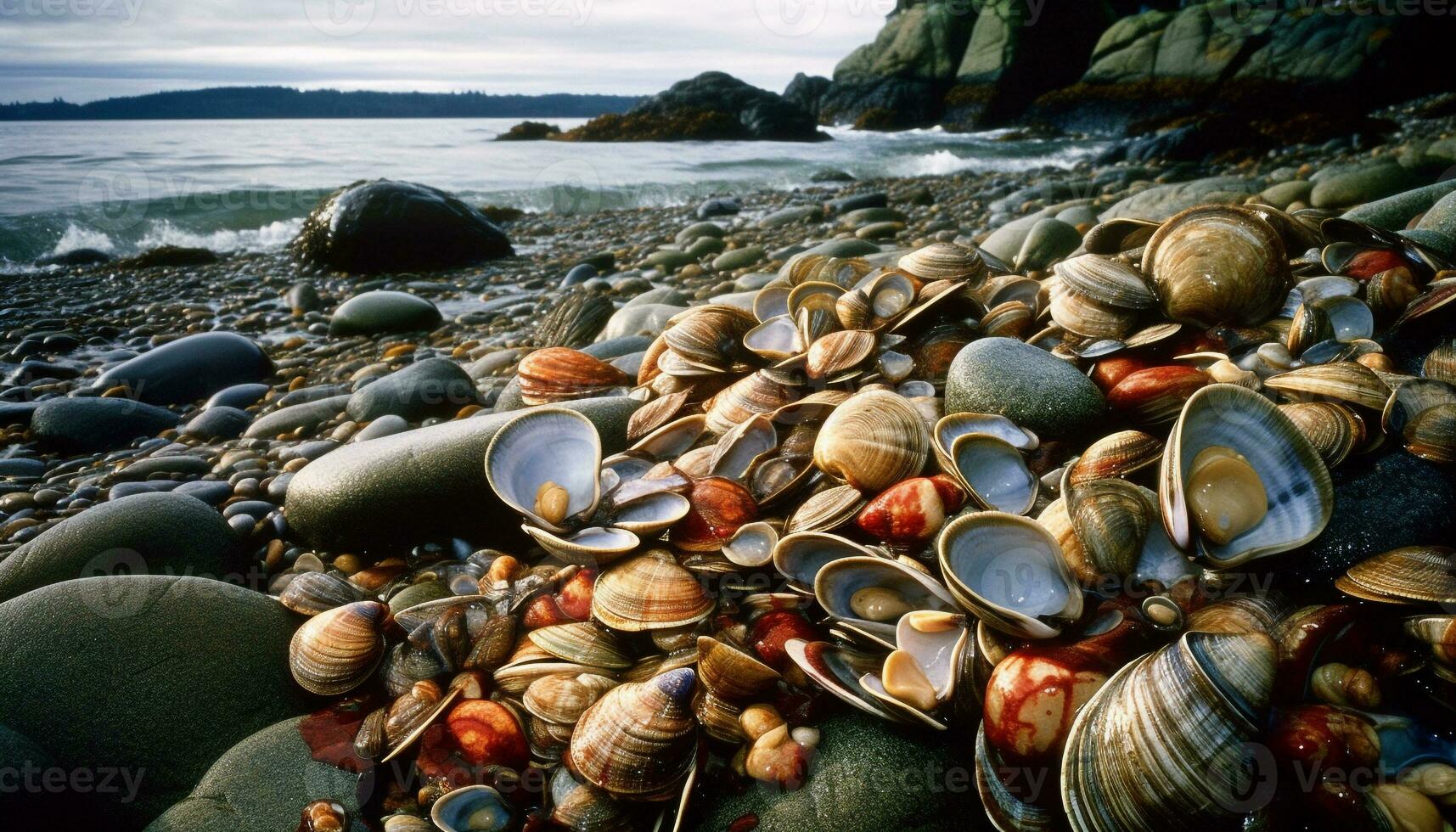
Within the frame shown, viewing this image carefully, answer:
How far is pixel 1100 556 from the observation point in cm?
209

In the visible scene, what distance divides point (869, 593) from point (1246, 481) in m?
1.15

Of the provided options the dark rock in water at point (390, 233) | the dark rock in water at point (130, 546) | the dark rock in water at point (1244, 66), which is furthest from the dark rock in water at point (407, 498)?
the dark rock in water at point (1244, 66)

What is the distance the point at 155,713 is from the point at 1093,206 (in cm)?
994

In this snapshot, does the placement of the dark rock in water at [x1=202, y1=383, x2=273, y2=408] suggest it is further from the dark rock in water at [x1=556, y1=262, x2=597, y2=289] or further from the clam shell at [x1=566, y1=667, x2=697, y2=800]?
the clam shell at [x1=566, y1=667, x2=697, y2=800]

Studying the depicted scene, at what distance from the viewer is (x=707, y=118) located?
31656mm

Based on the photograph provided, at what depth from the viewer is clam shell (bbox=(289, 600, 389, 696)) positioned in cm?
240

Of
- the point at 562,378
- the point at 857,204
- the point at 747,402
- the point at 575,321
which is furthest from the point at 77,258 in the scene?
the point at 747,402

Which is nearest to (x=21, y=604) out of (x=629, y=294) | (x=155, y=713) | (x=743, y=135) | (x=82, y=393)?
(x=155, y=713)

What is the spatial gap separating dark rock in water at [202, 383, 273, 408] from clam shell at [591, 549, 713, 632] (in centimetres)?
466

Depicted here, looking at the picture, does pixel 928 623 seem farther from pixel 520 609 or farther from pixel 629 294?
pixel 629 294

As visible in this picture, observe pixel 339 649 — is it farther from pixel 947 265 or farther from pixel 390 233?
pixel 390 233

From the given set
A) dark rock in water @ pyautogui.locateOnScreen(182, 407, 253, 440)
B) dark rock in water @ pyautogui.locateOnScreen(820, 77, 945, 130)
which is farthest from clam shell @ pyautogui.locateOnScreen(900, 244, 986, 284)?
dark rock in water @ pyautogui.locateOnScreen(820, 77, 945, 130)

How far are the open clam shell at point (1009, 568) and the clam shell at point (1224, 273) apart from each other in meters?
1.61

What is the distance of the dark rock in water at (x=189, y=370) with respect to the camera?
5910 millimetres
